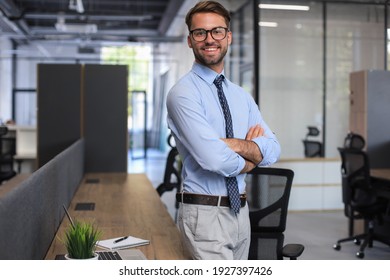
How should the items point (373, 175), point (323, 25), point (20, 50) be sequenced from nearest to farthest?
point (373, 175)
point (323, 25)
point (20, 50)

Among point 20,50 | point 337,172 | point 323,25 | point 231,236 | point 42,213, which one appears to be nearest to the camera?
point 231,236

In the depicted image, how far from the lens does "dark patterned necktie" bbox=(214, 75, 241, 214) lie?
1.74m

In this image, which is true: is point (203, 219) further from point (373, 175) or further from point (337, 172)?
point (337, 172)

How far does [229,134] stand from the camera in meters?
1.76

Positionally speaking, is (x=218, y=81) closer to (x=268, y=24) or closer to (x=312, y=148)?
(x=268, y=24)

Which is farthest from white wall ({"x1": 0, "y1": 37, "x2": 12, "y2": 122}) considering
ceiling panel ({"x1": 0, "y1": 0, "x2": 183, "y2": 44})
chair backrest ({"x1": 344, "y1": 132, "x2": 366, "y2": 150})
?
chair backrest ({"x1": 344, "y1": 132, "x2": 366, "y2": 150})

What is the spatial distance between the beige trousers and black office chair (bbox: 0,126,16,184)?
16.3ft

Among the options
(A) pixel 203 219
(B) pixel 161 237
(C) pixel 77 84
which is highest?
(C) pixel 77 84

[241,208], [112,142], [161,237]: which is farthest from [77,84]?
[241,208]

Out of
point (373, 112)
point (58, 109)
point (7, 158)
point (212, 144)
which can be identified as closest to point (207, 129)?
point (212, 144)

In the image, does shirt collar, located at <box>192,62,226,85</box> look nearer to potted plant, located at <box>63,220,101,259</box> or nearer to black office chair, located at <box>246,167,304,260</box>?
potted plant, located at <box>63,220,101,259</box>

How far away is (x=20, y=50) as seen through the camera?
29.7 ft
